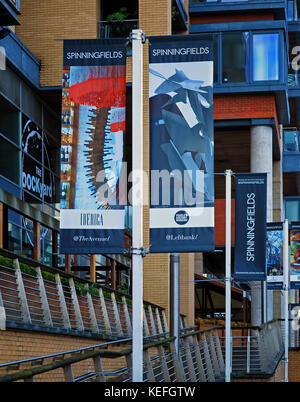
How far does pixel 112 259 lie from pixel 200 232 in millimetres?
22131

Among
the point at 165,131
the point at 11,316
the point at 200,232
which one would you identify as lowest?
the point at 11,316

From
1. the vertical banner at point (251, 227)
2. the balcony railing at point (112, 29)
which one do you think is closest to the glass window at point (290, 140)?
the balcony railing at point (112, 29)

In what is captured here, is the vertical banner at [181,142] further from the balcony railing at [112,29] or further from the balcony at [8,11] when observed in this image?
the balcony railing at [112,29]

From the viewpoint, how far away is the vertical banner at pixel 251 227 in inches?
962

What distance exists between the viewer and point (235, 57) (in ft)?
134

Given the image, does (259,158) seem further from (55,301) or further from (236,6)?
(55,301)

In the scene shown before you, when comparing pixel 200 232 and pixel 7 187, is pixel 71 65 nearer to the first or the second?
pixel 200 232

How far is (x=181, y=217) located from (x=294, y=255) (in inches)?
926

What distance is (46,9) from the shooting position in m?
33.6

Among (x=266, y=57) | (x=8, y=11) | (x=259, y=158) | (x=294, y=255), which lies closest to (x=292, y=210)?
(x=259, y=158)

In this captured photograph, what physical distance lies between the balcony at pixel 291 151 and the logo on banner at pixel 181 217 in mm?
44495

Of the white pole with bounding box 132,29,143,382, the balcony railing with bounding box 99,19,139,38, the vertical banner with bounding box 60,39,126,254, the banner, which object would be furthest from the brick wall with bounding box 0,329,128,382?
the balcony railing with bounding box 99,19,139,38

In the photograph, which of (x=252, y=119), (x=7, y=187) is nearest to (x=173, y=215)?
(x=7, y=187)

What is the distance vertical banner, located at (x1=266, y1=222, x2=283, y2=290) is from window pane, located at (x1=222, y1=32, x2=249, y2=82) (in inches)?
359
